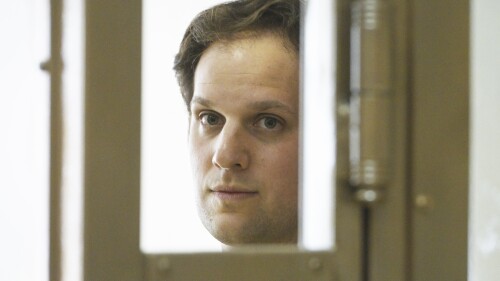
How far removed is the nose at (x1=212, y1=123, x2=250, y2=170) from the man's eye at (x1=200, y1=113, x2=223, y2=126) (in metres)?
0.05

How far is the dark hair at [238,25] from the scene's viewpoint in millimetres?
1023

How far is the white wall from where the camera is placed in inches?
34.2

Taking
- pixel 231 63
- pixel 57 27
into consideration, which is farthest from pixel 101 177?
pixel 231 63

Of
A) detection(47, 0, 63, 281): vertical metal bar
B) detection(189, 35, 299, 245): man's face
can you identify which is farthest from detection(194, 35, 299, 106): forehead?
detection(47, 0, 63, 281): vertical metal bar

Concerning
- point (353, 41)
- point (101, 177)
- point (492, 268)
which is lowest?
point (492, 268)

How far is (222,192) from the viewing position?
3.13ft

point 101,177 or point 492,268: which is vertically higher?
point 101,177

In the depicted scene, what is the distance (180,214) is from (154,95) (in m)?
0.15

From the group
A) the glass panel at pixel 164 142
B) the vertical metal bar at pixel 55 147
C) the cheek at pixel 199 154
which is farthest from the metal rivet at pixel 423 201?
the cheek at pixel 199 154

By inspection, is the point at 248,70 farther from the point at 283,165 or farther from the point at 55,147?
the point at 55,147

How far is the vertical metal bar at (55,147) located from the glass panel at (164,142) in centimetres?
7

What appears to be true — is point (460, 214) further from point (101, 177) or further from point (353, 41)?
point (101, 177)

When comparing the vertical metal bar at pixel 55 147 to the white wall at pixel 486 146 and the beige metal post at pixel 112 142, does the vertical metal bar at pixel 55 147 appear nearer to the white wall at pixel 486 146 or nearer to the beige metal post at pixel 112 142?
the beige metal post at pixel 112 142

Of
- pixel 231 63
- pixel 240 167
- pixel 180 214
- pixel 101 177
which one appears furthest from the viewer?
pixel 231 63
